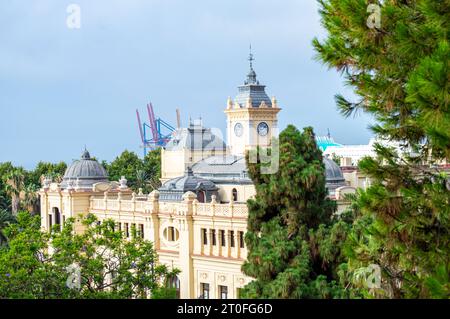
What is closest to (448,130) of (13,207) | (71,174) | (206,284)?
(206,284)

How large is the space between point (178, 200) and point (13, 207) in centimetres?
3011

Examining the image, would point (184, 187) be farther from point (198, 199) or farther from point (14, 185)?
point (14, 185)

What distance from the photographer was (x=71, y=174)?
68500 mm

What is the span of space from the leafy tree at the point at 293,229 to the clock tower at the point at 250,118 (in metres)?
41.9

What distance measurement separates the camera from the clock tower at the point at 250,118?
78.9 metres

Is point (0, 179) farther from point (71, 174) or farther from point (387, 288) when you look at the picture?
point (387, 288)

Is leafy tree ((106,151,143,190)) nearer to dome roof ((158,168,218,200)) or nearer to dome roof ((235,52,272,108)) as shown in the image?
dome roof ((235,52,272,108))

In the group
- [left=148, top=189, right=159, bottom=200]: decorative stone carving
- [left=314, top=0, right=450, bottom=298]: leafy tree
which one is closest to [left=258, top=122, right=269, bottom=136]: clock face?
[left=148, top=189, right=159, bottom=200]: decorative stone carving

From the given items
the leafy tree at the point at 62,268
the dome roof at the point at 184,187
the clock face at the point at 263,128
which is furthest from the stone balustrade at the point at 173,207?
the clock face at the point at 263,128

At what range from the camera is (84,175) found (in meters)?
68.1

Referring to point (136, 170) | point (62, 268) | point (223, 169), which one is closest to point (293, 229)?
point (62, 268)

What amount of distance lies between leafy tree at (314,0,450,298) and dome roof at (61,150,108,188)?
4850 cm

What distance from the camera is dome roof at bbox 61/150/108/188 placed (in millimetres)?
67250

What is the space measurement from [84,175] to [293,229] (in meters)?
35.4
